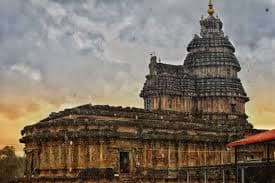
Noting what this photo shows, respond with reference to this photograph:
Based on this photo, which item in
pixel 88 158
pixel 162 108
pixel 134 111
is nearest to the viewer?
pixel 88 158

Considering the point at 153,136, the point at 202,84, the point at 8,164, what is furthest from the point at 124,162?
the point at 8,164

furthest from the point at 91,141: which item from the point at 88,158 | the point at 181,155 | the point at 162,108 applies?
the point at 162,108

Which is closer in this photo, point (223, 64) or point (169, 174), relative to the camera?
point (169, 174)

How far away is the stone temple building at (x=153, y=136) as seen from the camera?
54062 millimetres

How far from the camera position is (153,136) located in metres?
58.3

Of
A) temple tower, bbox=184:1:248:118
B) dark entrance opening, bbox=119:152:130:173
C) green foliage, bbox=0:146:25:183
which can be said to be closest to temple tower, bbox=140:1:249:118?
temple tower, bbox=184:1:248:118

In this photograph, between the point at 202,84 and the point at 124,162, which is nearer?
the point at 124,162

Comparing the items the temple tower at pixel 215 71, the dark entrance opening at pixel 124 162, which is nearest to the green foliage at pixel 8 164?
the temple tower at pixel 215 71

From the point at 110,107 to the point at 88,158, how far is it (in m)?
8.44

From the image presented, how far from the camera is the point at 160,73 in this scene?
248ft

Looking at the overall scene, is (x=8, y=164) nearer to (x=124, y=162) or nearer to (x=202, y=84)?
(x=202, y=84)

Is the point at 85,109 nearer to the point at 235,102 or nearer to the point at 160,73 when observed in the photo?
the point at 160,73

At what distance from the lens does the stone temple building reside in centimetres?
5406

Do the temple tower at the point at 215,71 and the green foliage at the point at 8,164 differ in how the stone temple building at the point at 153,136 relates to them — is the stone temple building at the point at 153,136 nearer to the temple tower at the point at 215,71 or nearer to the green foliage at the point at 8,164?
the temple tower at the point at 215,71
